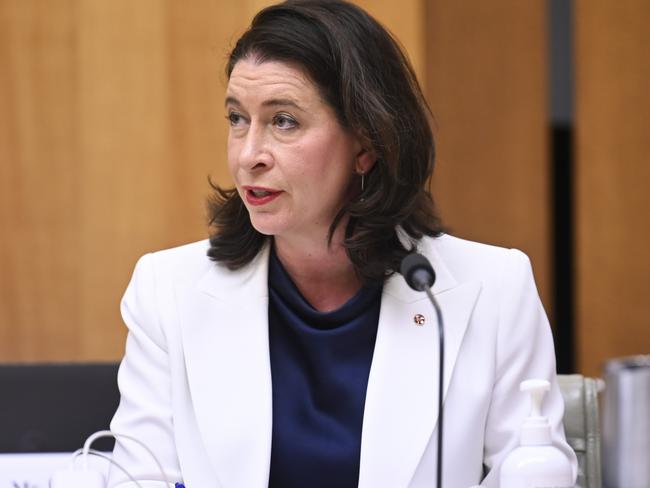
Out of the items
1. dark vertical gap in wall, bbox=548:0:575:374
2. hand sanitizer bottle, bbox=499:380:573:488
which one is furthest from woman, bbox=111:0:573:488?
dark vertical gap in wall, bbox=548:0:575:374

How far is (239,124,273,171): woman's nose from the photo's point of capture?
2275 mm

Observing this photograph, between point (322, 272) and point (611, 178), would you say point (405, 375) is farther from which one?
point (611, 178)

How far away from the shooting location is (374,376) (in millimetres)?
2344

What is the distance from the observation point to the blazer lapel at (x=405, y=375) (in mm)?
2256

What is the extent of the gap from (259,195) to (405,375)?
436mm

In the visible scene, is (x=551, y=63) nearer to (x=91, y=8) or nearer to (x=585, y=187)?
(x=585, y=187)

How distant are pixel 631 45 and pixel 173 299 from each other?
104 inches

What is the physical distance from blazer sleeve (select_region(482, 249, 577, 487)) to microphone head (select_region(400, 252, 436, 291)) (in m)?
0.58

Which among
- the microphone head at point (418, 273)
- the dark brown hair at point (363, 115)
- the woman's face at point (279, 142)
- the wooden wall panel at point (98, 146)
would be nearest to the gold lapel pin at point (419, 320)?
the dark brown hair at point (363, 115)

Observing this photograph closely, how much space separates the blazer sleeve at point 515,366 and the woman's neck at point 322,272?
32 cm

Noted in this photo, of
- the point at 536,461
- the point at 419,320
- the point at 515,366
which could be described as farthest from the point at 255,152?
the point at 536,461

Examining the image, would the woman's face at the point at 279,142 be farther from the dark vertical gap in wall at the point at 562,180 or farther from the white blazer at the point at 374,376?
the dark vertical gap in wall at the point at 562,180

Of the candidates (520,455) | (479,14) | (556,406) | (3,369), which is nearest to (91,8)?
(479,14)

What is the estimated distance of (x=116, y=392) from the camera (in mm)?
2494
